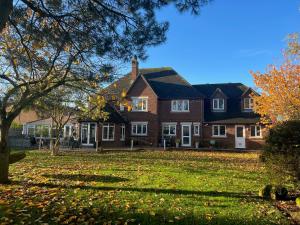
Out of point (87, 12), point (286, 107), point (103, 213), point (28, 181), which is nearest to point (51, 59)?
point (87, 12)

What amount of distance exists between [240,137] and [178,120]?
7475 millimetres

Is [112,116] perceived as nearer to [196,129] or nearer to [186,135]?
[186,135]

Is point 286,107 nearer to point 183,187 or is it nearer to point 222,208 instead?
point 183,187

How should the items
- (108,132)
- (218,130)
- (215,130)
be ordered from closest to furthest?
(108,132), (218,130), (215,130)

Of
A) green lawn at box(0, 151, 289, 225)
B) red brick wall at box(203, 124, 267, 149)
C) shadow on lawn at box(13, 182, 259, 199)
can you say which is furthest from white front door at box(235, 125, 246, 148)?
shadow on lawn at box(13, 182, 259, 199)

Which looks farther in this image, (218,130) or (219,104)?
(219,104)

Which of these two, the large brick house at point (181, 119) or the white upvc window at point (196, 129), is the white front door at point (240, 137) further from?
the white upvc window at point (196, 129)

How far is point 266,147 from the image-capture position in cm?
984

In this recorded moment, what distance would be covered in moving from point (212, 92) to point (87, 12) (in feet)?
113

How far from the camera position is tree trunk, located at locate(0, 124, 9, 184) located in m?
10.8

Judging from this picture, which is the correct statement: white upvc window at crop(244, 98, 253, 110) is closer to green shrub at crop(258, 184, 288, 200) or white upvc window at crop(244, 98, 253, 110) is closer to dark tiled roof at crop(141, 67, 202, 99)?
dark tiled roof at crop(141, 67, 202, 99)

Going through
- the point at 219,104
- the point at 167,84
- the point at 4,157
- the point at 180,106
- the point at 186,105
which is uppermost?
the point at 167,84

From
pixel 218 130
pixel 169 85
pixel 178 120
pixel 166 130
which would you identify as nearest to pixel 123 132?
pixel 166 130

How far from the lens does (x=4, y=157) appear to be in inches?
428
